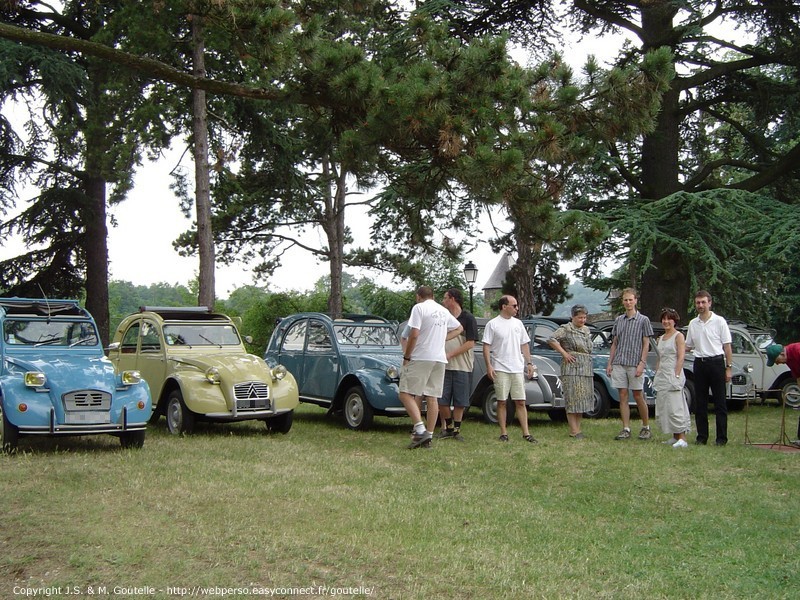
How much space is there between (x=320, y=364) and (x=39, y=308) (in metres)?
4.05

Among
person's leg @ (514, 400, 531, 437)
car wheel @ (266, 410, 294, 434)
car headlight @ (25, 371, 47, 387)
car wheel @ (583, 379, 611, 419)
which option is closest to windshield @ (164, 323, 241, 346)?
car wheel @ (266, 410, 294, 434)

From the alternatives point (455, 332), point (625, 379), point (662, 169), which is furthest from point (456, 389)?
point (662, 169)

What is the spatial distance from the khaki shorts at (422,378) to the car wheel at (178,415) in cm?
298

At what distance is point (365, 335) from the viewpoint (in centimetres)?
1307

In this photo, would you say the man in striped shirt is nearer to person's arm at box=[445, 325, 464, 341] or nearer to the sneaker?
person's arm at box=[445, 325, 464, 341]

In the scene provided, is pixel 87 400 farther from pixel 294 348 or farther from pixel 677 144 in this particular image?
pixel 677 144

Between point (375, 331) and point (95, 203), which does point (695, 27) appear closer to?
point (375, 331)

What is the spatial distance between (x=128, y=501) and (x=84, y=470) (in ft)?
5.30

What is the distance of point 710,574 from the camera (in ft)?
16.9

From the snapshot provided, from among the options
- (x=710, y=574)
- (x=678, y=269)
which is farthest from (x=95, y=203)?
(x=710, y=574)

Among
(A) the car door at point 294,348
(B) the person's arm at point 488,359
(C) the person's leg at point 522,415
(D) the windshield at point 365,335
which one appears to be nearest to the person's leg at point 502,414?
(C) the person's leg at point 522,415

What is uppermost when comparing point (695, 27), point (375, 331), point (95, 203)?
point (695, 27)

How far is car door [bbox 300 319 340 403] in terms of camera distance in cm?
1250

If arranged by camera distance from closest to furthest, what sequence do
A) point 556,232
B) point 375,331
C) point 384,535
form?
point 384,535 → point 556,232 → point 375,331
